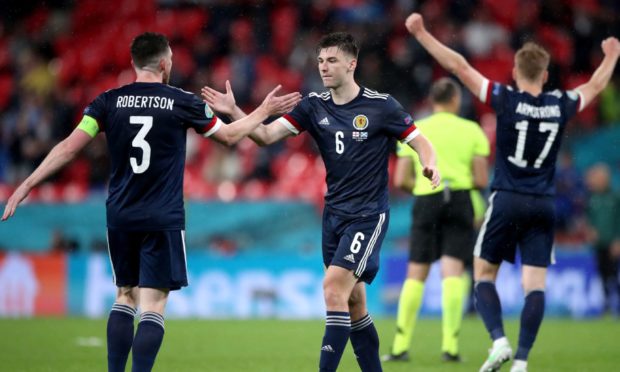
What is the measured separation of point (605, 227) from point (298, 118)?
27.5ft

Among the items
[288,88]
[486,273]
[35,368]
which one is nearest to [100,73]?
[288,88]

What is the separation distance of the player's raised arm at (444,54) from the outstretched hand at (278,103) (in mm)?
1309

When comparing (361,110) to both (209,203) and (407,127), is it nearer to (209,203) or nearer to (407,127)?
(407,127)

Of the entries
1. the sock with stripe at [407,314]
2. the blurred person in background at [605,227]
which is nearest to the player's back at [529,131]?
the sock with stripe at [407,314]

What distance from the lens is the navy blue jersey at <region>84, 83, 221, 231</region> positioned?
630 centimetres

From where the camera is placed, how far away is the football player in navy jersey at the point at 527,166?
7727 mm

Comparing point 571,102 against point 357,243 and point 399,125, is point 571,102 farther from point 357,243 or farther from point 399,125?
point 357,243

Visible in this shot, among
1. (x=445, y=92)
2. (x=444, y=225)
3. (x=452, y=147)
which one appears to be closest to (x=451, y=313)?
(x=444, y=225)

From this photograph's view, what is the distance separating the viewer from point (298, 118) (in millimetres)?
6867

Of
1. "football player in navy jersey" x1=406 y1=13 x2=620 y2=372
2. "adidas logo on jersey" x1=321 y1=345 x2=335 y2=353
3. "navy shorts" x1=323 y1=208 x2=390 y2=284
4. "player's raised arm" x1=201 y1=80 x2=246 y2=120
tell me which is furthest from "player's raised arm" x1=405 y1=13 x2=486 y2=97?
"adidas logo on jersey" x1=321 y1=345 x2=335 y2=353

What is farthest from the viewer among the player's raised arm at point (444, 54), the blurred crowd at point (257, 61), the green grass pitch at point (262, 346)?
the blurred crowd at point (257, 61)

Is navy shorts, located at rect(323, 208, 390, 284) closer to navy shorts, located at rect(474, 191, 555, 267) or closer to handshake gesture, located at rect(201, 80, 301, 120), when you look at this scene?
handshake gesture, located at rect(201, 80, 301, 120)

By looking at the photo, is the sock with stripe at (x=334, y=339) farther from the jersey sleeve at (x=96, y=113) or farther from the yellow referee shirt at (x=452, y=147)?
the yellow referee shirt at (x=452, y=147)

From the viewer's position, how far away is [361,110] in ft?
22.0
